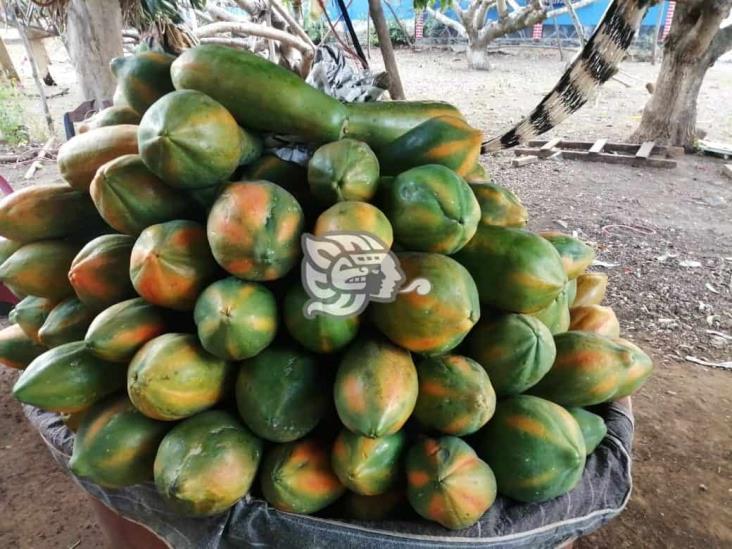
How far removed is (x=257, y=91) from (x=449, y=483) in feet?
2.66

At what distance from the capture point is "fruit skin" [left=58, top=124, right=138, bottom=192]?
1228mm

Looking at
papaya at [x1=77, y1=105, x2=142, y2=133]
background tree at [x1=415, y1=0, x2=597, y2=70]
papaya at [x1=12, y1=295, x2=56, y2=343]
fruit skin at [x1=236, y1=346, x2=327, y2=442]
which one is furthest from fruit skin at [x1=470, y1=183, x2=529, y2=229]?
background tree at [x1=415, y1=0, x2=597, y2=70]

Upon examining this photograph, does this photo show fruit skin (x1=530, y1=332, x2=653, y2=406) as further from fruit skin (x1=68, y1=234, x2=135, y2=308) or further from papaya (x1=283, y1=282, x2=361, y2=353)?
fruit skin (x1=68, y1=234, x2=135, y2=308)

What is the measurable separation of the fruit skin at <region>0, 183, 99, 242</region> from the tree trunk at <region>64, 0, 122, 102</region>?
2.30 m

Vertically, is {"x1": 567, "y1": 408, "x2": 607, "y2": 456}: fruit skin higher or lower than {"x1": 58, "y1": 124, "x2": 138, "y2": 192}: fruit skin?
lower

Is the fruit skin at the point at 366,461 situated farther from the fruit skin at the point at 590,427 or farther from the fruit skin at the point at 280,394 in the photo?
the fruit skin at the point at 590,427

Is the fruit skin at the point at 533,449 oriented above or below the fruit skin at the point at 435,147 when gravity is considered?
below

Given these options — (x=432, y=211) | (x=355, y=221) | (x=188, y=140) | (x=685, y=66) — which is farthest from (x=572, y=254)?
(x=685, y=66)

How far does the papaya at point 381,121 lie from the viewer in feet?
4.10

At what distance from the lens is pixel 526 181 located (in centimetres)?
603

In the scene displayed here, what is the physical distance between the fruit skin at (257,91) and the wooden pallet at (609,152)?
6.16 meters

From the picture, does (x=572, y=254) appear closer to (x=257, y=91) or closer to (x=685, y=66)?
(x=257, y=91)

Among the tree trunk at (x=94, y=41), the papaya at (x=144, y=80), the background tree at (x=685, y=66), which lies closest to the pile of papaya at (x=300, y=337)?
the papaya at (x=144, y=80)

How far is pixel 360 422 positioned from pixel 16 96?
9.74 metres
